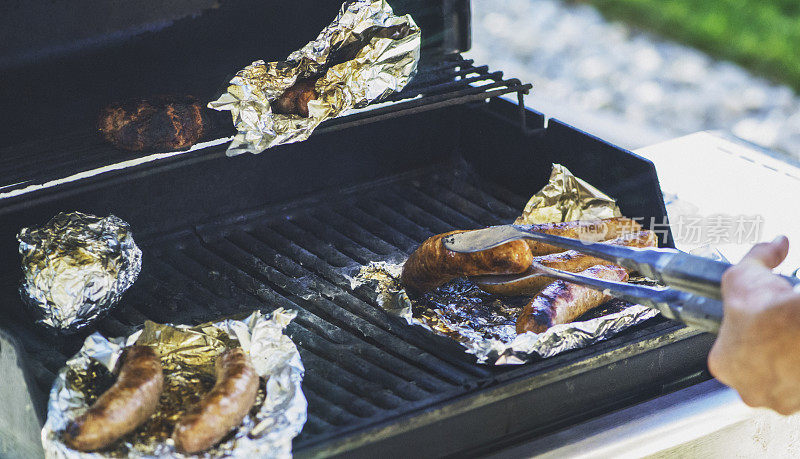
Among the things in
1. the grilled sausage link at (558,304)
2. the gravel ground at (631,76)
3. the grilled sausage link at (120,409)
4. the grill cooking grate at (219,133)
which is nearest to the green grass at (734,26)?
the gravel ground at (631,76)

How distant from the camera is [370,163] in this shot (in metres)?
3.32

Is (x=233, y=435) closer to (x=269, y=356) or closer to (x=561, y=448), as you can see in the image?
(x=269, y=356)

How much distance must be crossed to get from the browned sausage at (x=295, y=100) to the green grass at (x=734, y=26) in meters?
6.42

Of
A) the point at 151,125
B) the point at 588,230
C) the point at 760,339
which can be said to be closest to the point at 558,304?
the point at 588,230

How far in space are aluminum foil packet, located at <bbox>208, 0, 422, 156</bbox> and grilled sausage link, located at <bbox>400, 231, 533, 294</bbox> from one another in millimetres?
543

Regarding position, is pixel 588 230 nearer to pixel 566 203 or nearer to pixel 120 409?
pixel 566 203

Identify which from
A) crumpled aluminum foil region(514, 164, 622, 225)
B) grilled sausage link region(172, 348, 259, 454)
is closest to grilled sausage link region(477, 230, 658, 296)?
crumpled aluminum foil region(514, 164, 622, 225)

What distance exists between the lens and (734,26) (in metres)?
8.70

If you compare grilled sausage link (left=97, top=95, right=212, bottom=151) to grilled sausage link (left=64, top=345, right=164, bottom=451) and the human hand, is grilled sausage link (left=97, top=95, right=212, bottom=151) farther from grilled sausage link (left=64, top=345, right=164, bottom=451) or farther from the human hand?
the human hand

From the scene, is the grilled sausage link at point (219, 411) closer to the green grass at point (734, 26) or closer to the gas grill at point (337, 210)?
the gas grill at point (337, 210)

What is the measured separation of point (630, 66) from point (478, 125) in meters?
5.06

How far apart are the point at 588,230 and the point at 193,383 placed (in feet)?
4.34

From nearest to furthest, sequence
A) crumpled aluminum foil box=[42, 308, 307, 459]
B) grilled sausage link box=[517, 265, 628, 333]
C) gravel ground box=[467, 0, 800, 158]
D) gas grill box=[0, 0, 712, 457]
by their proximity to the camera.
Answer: crumpled aluminum foil box=[42, 308, 307, 459]
gas grill box=[0, 0, 712, 457]
grilled sausage link box=[517, 265, 628, 333]
gravel ground box=[467, 0, 800, 158]

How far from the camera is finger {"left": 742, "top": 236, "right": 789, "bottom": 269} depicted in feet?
5.68
